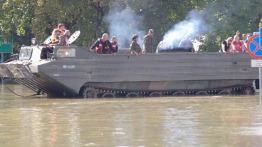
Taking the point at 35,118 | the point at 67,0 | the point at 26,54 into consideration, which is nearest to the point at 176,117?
the point at 35,118

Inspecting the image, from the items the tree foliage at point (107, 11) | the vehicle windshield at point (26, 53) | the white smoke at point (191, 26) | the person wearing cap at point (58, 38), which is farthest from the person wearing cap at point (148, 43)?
the tree foliage at point (107, 11)

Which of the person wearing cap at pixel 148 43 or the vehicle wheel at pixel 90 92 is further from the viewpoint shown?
the person wearing cap at pixel 148 43

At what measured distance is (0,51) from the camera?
42.2 meters

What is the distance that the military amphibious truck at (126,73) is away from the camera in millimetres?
21422

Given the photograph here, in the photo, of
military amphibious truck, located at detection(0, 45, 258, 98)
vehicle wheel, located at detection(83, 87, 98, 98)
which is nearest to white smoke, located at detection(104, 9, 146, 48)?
military amphibious truck, located at detection(0, 45, 258, 98)

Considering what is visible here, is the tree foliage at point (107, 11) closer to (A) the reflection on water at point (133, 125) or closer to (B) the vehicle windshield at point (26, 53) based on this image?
(B) the vehicle windshield at point (26, 53)

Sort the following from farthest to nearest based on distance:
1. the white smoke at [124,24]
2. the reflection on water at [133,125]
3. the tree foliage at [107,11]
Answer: the white smoke at [124,24] < the tree foliage at [107,11] < the reflection on water at [133,125]

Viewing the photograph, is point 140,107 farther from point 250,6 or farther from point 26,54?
point 250,6

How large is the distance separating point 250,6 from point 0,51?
549 inches

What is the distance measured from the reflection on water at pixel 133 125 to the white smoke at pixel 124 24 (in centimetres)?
1660

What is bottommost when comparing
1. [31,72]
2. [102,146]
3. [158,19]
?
[102,146]

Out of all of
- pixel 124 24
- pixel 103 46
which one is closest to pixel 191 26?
pixel 124 24

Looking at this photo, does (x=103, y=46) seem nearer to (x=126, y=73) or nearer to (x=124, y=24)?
(x=126, y=73)

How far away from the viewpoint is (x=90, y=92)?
71.8ft
